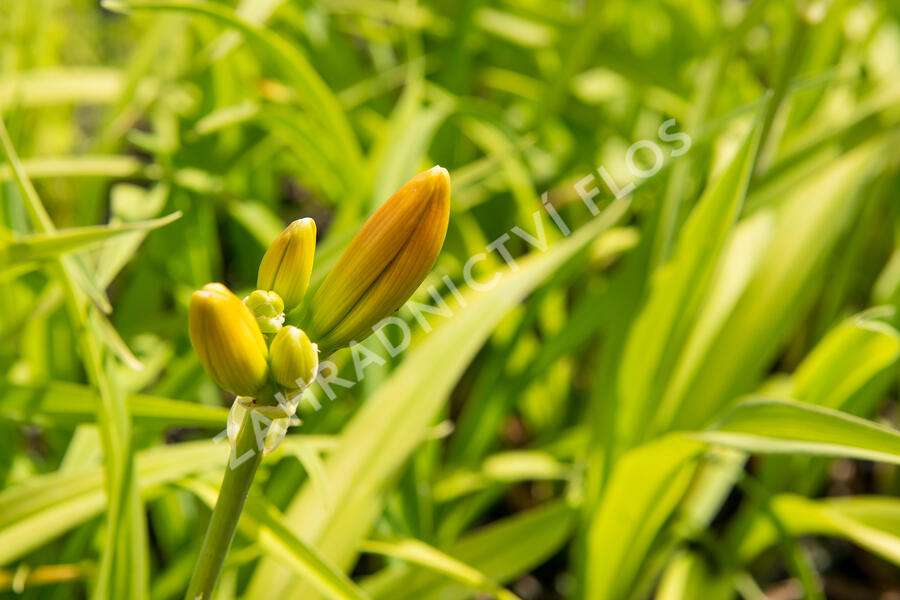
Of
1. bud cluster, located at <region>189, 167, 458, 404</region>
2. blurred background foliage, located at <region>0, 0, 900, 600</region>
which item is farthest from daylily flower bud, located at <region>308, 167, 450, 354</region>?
blurred background foliage, located at <region>0, 0, 900, 600</region>

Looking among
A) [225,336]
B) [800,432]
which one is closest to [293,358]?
[225,336]

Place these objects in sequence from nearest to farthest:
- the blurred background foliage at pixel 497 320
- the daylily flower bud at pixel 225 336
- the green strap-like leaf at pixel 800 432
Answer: the daylily flower bud at pixel 225 336
the green strap-like leaf at pixel 800 432
the blurred background foliage at pixel 497 320

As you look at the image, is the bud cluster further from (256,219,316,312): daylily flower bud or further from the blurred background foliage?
the blurred background foliage

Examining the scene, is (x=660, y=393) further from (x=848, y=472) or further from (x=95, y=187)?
(x=95, y=187)

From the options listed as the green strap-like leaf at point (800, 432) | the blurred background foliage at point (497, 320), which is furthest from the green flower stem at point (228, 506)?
the green strap-like leaf at point (800, 432)

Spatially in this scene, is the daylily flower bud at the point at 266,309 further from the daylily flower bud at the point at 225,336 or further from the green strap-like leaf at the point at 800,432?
the green strap-like leaf at the point at 800,432

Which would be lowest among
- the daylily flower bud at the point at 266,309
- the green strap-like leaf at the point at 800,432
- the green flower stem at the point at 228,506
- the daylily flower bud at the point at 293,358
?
the green strap-like leaf at the point at 800,432

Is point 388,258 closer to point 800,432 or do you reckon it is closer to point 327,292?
point 327,292
